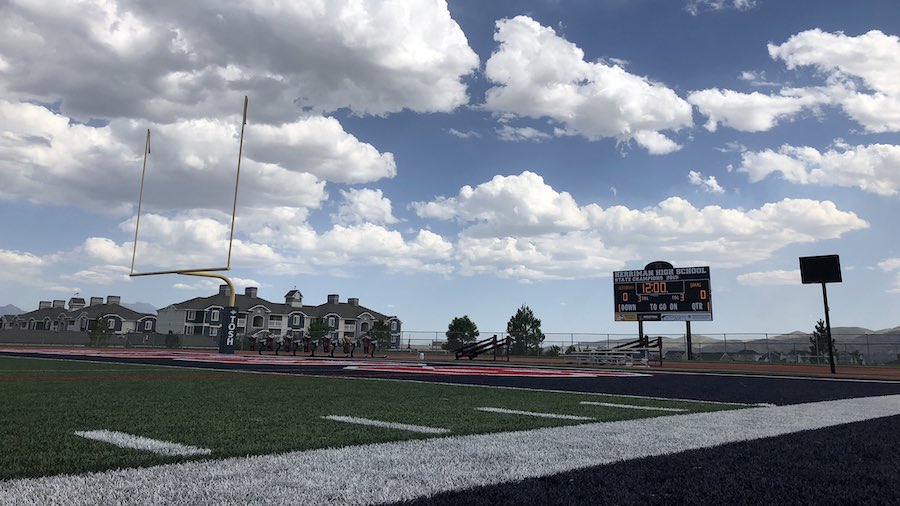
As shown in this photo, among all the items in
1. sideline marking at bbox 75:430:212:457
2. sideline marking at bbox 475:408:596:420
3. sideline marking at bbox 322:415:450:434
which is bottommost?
sideline marking at bbox 75:430:212:457

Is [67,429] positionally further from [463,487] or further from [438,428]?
[463,487]

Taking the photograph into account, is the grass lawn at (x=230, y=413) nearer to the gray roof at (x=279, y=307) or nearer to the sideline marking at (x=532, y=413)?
the sideline marking at (x=532, y=413)

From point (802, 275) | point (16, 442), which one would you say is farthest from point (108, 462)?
point (802, 275)

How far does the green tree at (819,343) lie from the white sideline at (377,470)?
105 ft

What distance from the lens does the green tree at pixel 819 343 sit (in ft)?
114

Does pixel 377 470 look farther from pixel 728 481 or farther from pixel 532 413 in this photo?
pixel 532 413

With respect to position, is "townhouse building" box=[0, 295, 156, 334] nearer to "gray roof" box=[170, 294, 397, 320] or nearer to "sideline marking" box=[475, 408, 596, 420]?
"gray roof" box=[170, 294, 397, 320]

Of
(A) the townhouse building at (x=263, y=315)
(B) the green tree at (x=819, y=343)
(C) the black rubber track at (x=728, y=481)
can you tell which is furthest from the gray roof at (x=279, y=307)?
(C) the black rubber track at (x=728, y=481)

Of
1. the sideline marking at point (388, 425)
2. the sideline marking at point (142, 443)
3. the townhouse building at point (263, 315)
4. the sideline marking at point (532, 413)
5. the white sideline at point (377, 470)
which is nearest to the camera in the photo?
the white sideline at point (377, 470)

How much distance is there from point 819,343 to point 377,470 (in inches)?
1692

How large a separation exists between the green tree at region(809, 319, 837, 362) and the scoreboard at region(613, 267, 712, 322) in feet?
23.0

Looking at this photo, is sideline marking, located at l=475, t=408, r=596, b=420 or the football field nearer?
the football field

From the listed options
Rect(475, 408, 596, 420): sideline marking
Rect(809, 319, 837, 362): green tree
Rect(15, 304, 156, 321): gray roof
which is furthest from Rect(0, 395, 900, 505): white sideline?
Rect(15, 304, 156, 321): gray roof

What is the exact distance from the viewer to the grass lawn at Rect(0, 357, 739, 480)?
11.6 feet
